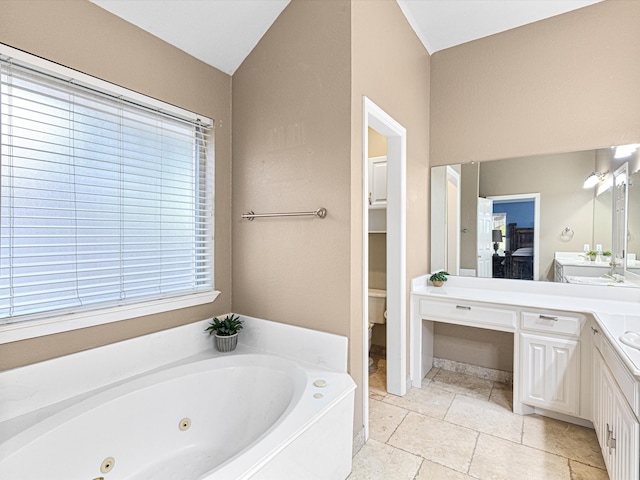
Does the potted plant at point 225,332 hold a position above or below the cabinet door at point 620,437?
above

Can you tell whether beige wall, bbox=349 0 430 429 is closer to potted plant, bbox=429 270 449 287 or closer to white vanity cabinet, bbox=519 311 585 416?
potted plant, bbox=429 270 449 287

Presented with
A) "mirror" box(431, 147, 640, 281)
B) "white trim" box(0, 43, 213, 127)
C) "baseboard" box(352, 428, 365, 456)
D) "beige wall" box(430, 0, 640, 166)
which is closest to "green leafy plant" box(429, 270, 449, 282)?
"mirror" box(431, 147, 640, 281)

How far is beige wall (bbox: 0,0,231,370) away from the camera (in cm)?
144

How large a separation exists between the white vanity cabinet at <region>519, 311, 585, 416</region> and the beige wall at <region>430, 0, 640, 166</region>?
131cm

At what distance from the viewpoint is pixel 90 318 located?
1631mm

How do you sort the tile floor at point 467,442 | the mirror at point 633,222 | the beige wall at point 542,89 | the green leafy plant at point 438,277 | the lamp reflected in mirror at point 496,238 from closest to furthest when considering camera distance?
the tile floor at point 467,442, the mirror at point 633,222, the beige wall at point 542,89, the lamp reflected in mirror at point 496,238, the green leafy plant at point 438,277

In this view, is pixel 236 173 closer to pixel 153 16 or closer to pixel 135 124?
pixel 135 124

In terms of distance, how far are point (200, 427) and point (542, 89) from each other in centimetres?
331

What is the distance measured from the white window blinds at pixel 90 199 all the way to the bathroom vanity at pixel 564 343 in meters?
1.90

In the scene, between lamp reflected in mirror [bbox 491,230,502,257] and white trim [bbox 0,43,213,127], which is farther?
lamp reflected in mirror [bbox 491,230,502,257]

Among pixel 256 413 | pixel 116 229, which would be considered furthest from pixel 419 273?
pixel 116 229

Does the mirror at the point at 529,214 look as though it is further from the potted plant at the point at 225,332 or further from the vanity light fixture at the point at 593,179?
the potted plant at the point at 225,332

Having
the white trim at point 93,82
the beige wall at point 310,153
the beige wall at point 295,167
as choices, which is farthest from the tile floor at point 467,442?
the white trim at point 93,82

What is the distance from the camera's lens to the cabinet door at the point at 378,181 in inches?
118
